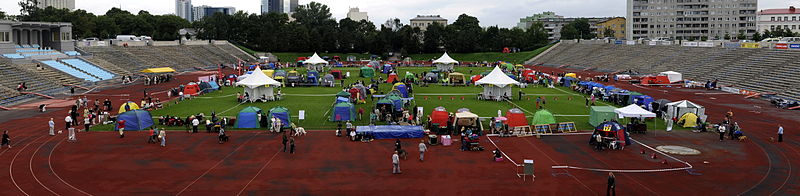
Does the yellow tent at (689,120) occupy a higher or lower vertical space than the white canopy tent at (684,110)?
lower

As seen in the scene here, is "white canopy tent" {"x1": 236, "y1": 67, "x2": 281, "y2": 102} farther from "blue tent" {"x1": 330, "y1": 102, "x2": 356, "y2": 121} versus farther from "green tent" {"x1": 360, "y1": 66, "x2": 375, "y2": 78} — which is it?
"green tent" {"x1": 360, "y1": 66, "x2": 375, "y2": 78}

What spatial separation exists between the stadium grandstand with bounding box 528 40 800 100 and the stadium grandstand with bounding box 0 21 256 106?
59147 millimetres

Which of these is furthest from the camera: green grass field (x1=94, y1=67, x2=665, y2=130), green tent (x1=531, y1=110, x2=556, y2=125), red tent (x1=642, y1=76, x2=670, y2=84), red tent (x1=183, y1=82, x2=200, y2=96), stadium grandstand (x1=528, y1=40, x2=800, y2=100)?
red tent (x1=642, y1=76, x2=670, y2=84)

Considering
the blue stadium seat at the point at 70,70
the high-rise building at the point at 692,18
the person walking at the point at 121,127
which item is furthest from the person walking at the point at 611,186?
the high-rise building at the point at 692,18

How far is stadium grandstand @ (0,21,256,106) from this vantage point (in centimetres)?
5294

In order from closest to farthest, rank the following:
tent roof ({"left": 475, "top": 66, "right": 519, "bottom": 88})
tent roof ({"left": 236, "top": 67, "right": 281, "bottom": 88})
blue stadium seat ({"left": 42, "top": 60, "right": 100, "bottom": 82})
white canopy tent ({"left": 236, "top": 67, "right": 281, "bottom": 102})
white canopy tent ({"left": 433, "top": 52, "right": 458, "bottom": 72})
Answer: tent roof ({"left": 236, "top": 67, "right": 281, "bottom": 88}) → white canopy tent ({"left": 236, "top": 67, "right": 281, "bottom": 102}) → tent roof ({"left": 475, "top": 66, "right": 519, "bottom": 88}) → blue stadium seat ({"left": 42, "top": 60, "right": 100, "bottom": 82}) → white canopy tent ({"left": 433, "top": 52, "right": 458, "bottom": 72})

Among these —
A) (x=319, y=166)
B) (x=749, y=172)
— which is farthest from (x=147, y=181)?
(x=749, y=172)

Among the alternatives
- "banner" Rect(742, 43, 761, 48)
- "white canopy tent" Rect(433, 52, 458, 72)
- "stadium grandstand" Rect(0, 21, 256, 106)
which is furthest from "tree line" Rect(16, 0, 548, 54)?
"banner" Rect(742, 43, 761, 48)

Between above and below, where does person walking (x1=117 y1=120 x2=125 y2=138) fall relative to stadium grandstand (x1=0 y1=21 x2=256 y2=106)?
below

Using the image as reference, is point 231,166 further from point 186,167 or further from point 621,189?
point 621,189

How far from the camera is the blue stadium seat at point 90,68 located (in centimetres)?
6523

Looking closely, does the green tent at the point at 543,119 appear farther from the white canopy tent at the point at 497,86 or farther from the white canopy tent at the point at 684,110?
the white canopy tent at the point at 497,86

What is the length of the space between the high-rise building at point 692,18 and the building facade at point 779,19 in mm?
2402

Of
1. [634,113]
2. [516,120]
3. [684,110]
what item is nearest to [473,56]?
[684,110]
